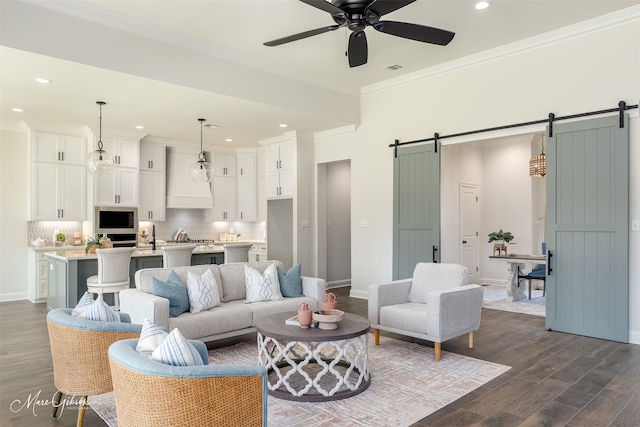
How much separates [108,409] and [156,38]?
3915mm

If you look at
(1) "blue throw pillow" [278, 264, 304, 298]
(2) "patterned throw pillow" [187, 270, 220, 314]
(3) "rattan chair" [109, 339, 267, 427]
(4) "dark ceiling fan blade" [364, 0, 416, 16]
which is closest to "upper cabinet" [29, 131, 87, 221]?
(2) "patterned throw pillow" [187, 270, 220, 314]

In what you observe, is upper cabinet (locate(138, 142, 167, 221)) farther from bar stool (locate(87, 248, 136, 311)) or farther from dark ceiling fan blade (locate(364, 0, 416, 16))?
dark ceiling fan blade (locate(364, 0, 416, 16))

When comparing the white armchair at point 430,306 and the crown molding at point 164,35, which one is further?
the crown molding at point 164,35

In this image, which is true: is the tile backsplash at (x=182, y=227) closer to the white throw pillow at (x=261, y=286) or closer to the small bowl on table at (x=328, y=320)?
the white throw pillow at (x=261, y=286)

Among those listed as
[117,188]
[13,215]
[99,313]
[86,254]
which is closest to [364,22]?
[99,313]

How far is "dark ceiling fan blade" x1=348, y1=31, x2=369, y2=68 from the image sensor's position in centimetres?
376

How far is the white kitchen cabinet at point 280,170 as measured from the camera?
26.6ft

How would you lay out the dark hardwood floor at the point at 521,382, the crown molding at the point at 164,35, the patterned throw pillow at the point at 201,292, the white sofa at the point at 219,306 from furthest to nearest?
the crown molding at the point at 164,35 → the patterned throw pillow at the point at 201,292 → the white sofa at the point at 219,306 → the dark hardwood floor at the point at 521,382

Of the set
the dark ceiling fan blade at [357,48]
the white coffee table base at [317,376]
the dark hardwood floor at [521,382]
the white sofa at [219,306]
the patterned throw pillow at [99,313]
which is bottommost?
the dark hardwood floor at [521,382]

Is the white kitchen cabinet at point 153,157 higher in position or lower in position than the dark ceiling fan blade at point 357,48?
lower

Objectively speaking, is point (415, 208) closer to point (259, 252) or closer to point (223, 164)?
point (259, 252)

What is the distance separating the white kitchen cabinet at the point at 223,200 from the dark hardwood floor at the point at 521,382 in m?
4.40

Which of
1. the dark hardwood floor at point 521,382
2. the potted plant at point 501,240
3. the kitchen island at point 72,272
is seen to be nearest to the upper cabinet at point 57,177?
the kitchen island at point 72,272

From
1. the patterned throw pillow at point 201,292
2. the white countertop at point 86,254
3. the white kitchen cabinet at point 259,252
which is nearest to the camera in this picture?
the patterned throw pillow at point 201,292
